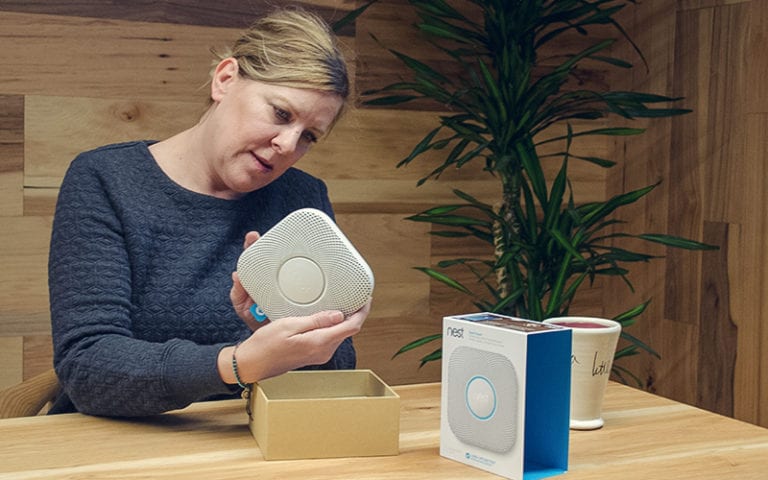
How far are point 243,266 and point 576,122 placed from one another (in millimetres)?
2161

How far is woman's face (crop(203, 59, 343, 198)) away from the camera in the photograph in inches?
64.9

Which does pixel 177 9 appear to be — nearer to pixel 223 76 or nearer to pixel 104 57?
pixel 104 57

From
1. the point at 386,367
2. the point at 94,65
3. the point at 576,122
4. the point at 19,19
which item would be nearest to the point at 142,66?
the point at 94,65

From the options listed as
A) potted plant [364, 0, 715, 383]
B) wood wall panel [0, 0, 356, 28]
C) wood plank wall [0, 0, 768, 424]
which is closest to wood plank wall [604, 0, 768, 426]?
wood plank wall [0, 0, 768, 424]

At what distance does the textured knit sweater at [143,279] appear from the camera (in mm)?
1371

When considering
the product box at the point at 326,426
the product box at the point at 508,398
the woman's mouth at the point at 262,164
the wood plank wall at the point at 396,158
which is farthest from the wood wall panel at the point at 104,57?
the product box at the point at 508,398

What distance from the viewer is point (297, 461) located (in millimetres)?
1215

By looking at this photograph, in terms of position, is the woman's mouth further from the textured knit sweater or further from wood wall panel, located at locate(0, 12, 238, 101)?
wood wall panel, located at locate(0, 12, 238, 101)

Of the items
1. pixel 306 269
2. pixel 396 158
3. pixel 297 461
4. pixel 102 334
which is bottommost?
pixel 297 461

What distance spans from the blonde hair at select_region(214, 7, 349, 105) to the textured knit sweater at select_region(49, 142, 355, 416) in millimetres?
272

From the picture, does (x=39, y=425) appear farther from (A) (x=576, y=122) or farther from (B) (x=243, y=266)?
(A) (x=576, y=122)

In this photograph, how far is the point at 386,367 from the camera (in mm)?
3051

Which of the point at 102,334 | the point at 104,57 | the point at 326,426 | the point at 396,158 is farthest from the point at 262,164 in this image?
the point at 396,158

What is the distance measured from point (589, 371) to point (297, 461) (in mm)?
473
